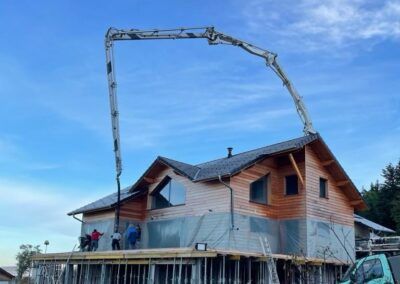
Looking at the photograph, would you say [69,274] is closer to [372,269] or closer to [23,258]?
[372,269]

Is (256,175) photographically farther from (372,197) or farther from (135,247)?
(372,197)

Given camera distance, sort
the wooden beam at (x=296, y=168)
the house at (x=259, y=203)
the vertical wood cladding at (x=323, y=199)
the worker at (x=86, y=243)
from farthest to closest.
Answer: the worker at (x=86, y=243) < the vertical wood cladding at (x=323, y=199) < the wooden beam at (x=296, y=168) < the house at (x=259, y=203)

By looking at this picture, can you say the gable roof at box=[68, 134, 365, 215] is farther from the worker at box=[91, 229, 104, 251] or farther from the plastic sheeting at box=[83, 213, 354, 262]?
the plastic sheeting at box=[83, 213, 354, 262]

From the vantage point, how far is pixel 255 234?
64.0 feet

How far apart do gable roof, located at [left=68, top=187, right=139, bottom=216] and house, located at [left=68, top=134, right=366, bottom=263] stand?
1.14 feet

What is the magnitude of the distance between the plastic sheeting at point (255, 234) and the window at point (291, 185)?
1281 millimetres

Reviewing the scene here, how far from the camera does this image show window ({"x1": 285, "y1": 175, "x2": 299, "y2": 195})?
20748 mm

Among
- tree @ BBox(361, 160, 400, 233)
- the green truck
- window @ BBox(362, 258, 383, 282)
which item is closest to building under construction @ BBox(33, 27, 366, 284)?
the green truck

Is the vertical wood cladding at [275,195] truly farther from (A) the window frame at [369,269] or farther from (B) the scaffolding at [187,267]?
(A) the window frame at [369,269]

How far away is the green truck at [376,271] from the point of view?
11.7 meters

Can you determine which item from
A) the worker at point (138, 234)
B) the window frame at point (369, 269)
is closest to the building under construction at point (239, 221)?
the worker at point (138, 234)

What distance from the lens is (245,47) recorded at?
24203 millimetres

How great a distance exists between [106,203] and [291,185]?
31.9 feet

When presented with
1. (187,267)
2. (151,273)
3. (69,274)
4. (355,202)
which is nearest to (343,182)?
(355,202)
